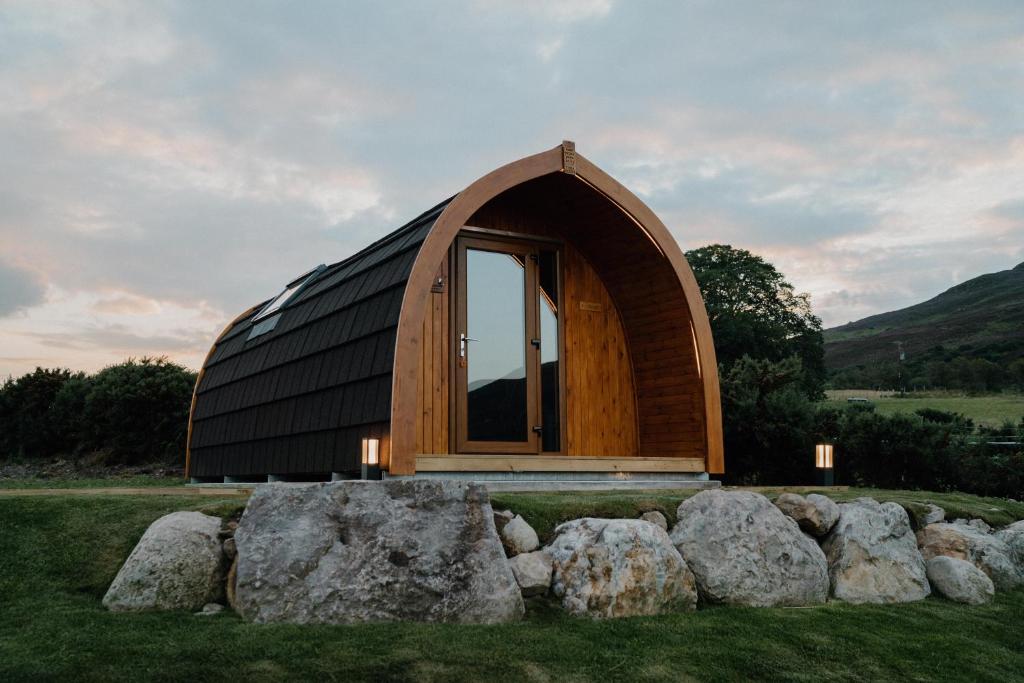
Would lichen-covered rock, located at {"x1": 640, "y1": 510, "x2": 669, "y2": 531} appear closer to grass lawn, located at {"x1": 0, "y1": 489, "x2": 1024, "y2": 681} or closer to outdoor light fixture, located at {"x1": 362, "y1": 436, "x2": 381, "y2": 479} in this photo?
grass lawn, located at {"x1": 0, "y1": 489, "x2": 1024, "y2": 681}

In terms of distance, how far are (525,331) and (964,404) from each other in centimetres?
2462

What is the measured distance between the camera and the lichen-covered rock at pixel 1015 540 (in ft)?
22.2

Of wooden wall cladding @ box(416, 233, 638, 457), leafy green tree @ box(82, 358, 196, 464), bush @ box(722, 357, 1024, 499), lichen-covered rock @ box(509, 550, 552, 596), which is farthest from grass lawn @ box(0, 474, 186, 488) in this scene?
bush @ box(722, 357, 1024, 499)

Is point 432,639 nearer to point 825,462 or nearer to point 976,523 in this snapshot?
point 976,523

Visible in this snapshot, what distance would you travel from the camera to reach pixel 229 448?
38.6 feet

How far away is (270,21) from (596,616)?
932cm

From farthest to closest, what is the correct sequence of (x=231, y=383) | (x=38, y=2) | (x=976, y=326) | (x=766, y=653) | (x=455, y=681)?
(x=976, y=326) → (x=231, y=383) → (x=38, y=2) → (x=766, y=653) → (x=455, y=681)

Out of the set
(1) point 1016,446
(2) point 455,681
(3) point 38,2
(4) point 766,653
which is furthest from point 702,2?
(2) point 455,681

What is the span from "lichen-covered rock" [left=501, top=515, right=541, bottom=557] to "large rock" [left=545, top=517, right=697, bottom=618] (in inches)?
4.8

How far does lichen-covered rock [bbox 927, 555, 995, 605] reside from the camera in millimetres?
5965

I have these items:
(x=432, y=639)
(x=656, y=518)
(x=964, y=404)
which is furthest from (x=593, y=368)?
(x=964, y=404)

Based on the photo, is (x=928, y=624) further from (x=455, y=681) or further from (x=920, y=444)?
(x=920, y=444)

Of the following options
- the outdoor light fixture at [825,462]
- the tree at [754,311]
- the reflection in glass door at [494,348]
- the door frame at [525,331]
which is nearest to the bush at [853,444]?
the outdoor light fixture at [825,462]

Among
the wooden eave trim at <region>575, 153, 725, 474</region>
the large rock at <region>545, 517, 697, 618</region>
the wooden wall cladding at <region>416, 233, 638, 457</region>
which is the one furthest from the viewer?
the wooden wall cladding at <region>416, 233, 638, 457</region>
